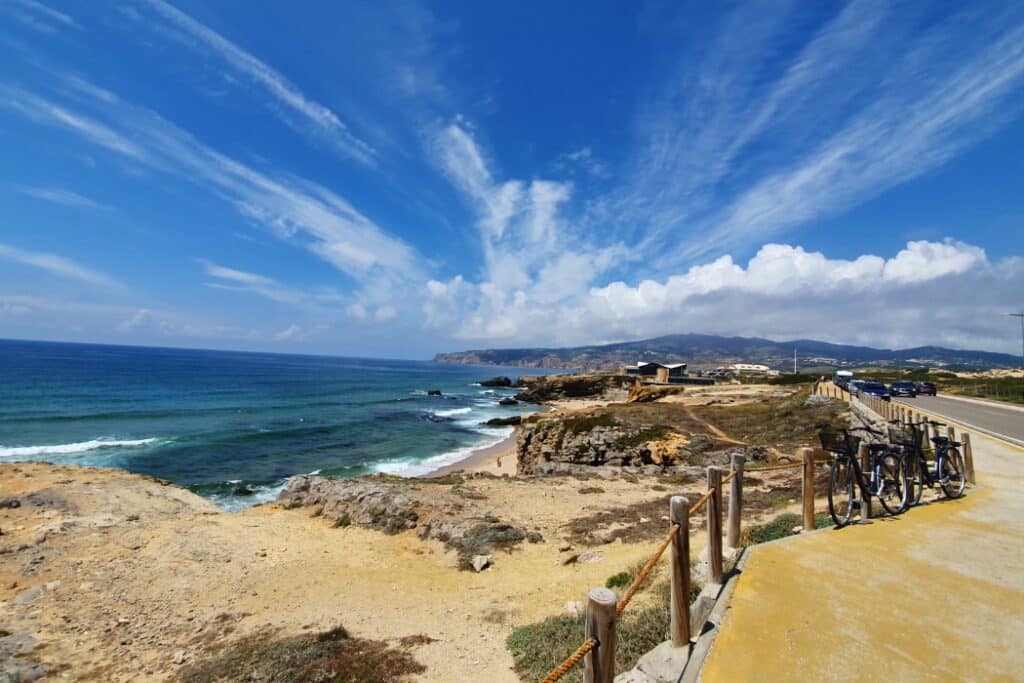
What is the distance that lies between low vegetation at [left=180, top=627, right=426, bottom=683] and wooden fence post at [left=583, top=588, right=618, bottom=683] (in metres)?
5.11

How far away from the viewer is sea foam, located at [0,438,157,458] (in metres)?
30.5

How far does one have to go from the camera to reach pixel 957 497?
936cm

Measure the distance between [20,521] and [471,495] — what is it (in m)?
15.1

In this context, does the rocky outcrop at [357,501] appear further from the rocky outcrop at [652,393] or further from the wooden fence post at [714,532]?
the rocky outcrop at [652,393]

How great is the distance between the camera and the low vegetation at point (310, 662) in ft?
22.5

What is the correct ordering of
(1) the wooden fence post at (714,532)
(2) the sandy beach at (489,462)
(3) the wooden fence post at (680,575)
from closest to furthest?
(3) the wooden fence post at (680,575) < (1) the wooden fence post at (714,532) < (2) the sandy beach at (489,462)

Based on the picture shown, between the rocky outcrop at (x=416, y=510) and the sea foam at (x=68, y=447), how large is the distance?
2417cm

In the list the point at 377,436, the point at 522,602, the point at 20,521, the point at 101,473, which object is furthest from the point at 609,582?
the point at 377,436

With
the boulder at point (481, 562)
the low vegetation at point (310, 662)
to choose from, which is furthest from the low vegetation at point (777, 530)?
the low vegetation at point (310, 662)

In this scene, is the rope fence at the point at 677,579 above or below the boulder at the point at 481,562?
above

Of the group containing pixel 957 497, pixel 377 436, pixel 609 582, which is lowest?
pixel 377 436

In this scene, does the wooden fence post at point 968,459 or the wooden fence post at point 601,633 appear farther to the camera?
the wooden fence post at point 968,459

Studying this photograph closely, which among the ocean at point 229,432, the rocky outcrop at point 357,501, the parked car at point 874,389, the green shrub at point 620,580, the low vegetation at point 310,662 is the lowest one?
the ocean at point 229,432

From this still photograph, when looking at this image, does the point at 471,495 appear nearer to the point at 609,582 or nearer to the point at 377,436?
the point at 609,582
